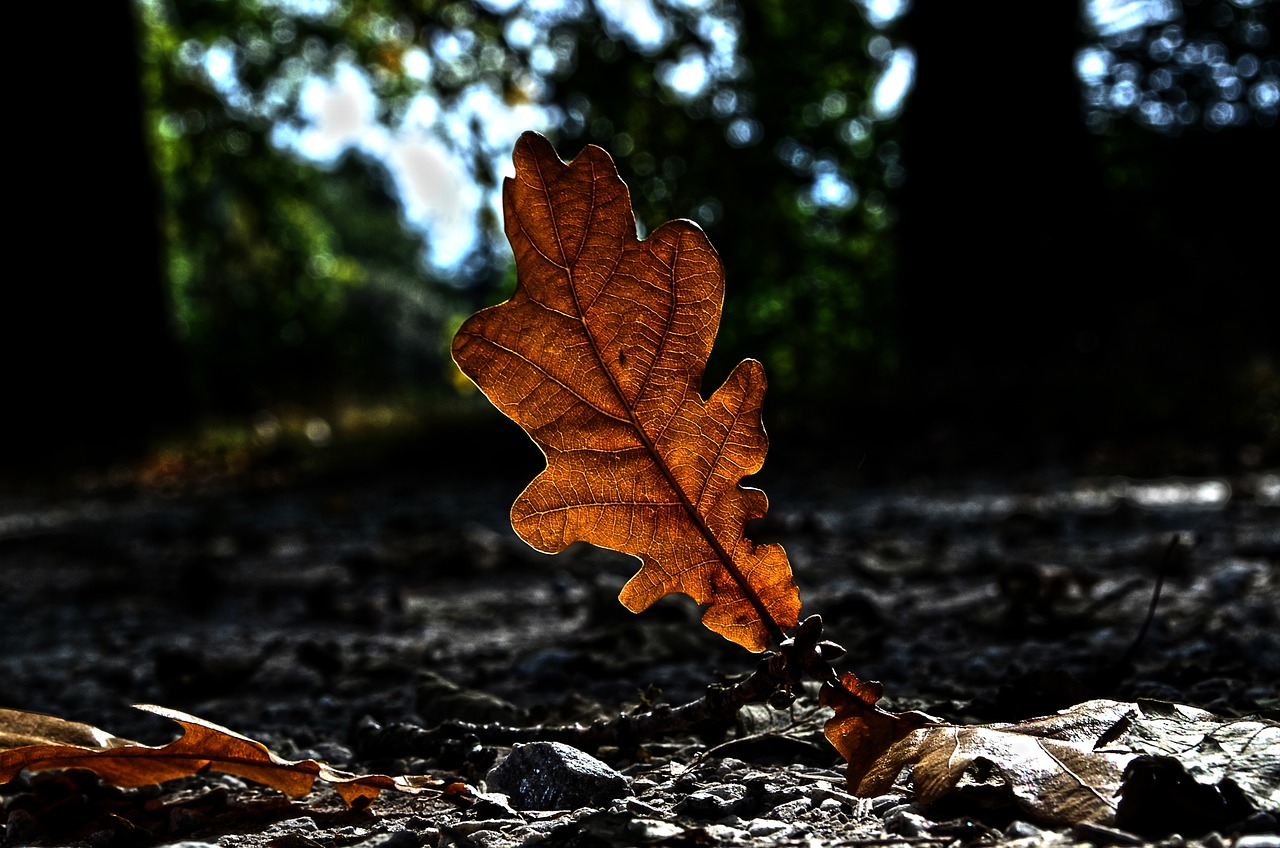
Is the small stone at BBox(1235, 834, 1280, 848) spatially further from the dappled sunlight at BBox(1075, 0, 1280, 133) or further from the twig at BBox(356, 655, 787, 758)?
the dappled sunlight at BBox(1075, 0, 1280, 133)

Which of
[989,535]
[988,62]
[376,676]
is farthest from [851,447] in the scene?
[376,676]

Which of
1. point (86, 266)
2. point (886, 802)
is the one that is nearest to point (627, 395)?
point (886, 802)

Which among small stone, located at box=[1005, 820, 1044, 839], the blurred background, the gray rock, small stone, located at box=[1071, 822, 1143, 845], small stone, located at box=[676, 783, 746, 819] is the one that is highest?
the blurred background

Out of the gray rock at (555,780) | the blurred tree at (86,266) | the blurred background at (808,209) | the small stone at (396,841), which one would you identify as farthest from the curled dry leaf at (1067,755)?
the blurred tree at (86,266)

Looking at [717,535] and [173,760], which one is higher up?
[717,535]

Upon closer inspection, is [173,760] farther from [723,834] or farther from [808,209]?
[808,209]

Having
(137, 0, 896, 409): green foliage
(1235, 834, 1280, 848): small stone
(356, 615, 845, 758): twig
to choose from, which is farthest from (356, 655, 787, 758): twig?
(137, 0, 896, 409): green foliage
